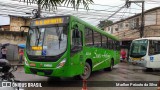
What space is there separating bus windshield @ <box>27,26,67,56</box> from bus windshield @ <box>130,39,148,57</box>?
9.58 metres

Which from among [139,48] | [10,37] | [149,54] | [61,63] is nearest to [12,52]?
[10,37]

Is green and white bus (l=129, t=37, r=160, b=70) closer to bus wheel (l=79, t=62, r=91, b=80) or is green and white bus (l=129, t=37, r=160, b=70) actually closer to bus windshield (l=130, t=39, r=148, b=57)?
bus windshield (l=130, t=39, r=148, b=57)

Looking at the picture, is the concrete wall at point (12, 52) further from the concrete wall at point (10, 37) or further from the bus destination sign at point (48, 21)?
the bus destination sign at point (48, 21)

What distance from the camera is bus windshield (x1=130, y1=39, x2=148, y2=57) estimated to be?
54.2 ft

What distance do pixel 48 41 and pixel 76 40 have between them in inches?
50.9

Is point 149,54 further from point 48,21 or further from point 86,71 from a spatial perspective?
point 48,21

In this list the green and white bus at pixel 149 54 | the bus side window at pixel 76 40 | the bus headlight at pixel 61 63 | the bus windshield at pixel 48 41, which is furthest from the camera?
the green and white bus at pixel 149 54

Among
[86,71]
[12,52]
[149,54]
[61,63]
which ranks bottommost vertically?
[12,52]

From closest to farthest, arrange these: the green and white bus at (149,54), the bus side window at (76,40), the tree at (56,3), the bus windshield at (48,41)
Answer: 1. the tree at (56,3)
2. the bus windshield at (48,41)
3. the bus side window at (76,40)
4. the green and white bus at (149,54)

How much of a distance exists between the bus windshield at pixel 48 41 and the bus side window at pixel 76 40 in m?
0.43

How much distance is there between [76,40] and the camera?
369 inches

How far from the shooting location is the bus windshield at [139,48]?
16531mm

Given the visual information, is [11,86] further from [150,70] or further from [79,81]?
[150,70]

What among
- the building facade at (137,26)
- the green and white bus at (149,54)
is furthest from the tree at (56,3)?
the building facade at (137,26)
